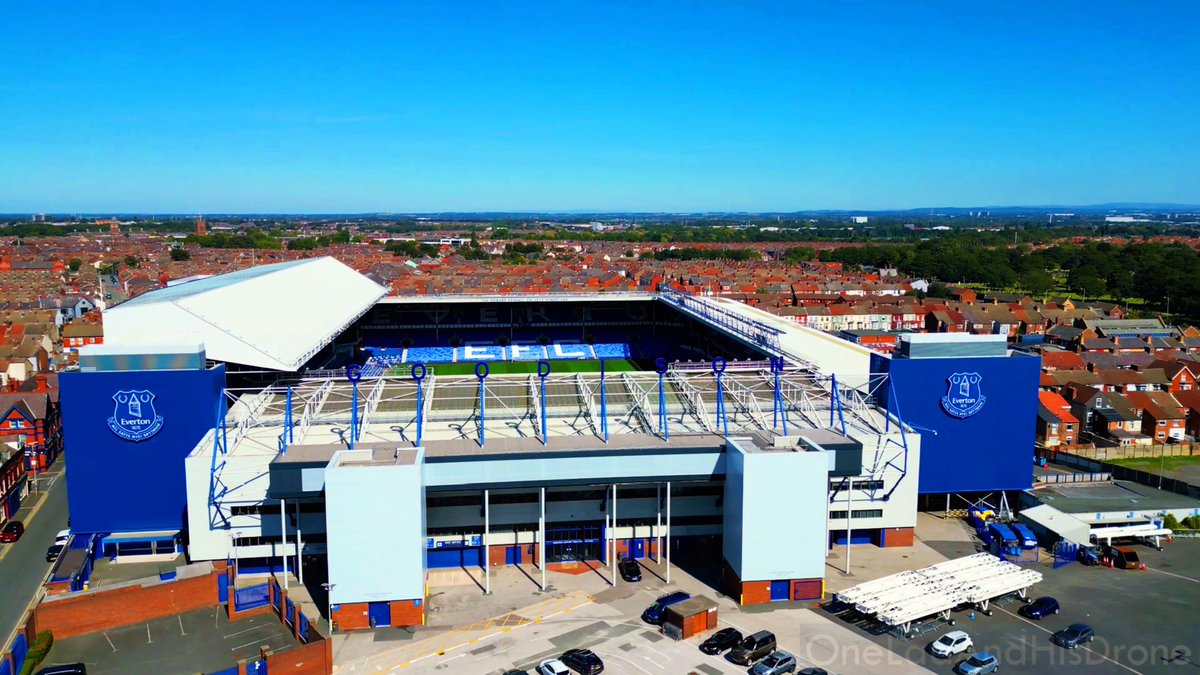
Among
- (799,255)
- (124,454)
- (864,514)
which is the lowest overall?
(864,514)

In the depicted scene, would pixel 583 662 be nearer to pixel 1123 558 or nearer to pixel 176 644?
pixel 176 644

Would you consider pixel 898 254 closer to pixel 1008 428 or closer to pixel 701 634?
pixel 1008 428

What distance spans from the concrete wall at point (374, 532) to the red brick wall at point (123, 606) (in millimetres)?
3477

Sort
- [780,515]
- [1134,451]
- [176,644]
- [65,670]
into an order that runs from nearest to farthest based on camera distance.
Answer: [65,670]
[176,644]
[780,515]
[1134,451]

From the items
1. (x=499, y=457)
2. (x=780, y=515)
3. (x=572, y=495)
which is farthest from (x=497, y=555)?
(x=780, y=515)

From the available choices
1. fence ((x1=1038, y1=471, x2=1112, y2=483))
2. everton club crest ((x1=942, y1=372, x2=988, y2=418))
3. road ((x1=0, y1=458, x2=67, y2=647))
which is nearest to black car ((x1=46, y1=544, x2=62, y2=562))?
road ((x1=0, y1=458, x2=67, y2=647))

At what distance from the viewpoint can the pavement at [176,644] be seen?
639 inches

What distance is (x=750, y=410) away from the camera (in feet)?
76.0

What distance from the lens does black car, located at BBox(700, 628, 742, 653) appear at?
16.5m

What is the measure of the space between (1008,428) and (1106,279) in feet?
214

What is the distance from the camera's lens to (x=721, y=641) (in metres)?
16.6

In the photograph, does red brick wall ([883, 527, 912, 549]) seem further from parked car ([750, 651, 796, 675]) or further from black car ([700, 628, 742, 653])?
parked car ([750, 651, 796, 675])

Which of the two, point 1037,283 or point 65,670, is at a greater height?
point 1037,283

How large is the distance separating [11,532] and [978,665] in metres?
24.0
